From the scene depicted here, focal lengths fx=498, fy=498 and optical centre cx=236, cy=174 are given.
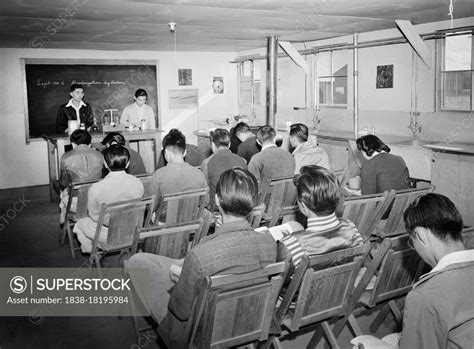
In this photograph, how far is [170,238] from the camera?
10.2 feet

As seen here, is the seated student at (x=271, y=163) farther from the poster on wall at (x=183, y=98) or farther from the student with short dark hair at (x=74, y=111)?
the poster on wall at (x=183, y=98)

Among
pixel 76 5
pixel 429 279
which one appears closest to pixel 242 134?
pixel 76 5

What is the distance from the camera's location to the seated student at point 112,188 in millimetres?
3957

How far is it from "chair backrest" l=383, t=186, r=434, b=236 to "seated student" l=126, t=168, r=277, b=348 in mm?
1647

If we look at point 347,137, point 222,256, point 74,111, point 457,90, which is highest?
point 457,90

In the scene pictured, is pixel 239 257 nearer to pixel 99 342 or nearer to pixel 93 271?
pixel 99 342

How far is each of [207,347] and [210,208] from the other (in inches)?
103

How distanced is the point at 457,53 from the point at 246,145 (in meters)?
3.07

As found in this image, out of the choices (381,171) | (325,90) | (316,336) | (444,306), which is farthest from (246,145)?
(444,306)

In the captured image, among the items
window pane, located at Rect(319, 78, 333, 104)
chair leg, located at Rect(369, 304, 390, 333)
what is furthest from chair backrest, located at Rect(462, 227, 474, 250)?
window pane, located at Rect(319, 78, 333, 104)

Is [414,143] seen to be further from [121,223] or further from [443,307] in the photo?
[443,307]

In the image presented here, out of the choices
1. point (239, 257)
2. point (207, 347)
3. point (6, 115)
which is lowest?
point (207, 347)

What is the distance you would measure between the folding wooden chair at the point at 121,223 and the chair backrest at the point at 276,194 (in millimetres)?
1073

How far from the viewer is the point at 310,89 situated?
9305mm
